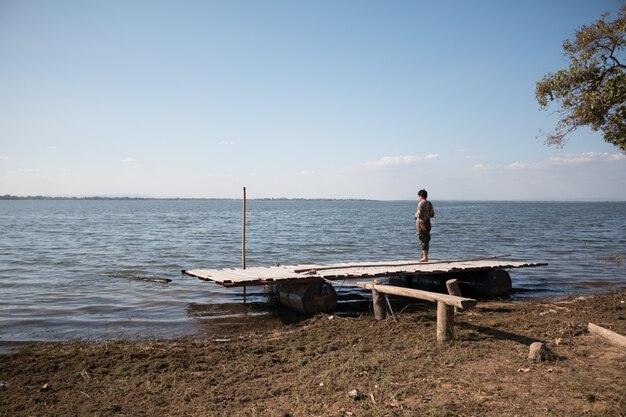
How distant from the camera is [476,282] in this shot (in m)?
15.1

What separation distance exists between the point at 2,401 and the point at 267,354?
3.98m

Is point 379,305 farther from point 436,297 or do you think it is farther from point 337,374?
point 337,374

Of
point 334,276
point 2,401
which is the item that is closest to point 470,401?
point 2,401

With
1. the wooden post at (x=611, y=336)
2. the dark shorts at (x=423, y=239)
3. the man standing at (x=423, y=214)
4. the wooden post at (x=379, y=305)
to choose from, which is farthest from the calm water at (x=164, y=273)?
the wooden post at (x=611, y=336)

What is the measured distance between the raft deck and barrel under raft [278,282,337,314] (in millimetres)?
235

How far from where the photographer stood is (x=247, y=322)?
1182 centimetres

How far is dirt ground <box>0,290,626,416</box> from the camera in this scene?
589 centimetres

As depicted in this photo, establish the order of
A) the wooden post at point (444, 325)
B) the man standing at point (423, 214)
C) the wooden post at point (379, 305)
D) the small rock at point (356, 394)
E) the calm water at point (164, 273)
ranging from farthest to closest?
1. the man standing at point (423, 214)
2. the calm water at point (164, 273)
3. the wooden post at point (379, 305)
4. the wooden post at point (444, 325)
5. the small rock at point (356, 394)

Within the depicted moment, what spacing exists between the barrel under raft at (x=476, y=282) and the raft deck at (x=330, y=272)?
0.94 ft

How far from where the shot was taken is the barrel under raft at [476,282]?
14781 mm

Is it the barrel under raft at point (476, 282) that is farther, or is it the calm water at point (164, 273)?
the barrel under raft at point (476, 282)

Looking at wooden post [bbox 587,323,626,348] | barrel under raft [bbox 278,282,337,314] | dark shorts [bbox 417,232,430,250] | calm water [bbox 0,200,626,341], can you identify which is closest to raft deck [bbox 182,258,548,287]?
barrel under raft [bbox 278,282,337,314]

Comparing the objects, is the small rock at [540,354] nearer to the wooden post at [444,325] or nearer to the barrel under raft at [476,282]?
the wooden post at [444,325]

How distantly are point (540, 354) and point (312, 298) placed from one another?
6119mm
